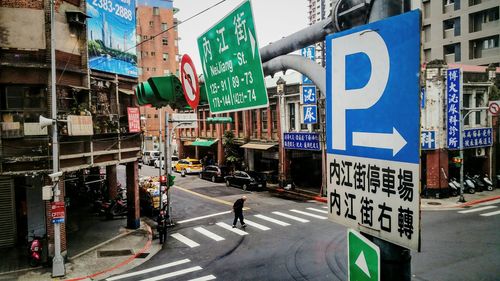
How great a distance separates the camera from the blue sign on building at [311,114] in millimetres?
26250

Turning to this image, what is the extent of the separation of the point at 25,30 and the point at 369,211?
1598 cm

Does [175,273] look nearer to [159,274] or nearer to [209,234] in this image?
[159,274]

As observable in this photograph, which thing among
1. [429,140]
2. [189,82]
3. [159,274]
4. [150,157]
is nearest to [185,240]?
[159,274]

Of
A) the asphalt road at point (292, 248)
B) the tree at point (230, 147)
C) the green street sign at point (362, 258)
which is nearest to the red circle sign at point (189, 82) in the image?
the green street sign at point (362, 258)

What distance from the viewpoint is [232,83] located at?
15.6 feet

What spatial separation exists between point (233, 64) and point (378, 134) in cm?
259

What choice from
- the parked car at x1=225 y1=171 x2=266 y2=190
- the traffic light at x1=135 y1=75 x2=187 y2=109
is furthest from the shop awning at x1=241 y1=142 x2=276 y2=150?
the traffic light at x1=135 y1=75 x2=187 y2=109

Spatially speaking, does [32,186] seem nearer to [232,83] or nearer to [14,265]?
[14,265]

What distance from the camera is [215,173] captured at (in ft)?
119

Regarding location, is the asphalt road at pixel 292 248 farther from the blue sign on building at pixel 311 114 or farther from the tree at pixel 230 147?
the tree at pixel 230 147

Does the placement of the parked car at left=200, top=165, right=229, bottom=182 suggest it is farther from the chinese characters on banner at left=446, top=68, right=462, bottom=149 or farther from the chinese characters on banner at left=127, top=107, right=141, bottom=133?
the chinese characters on banner at left=446, top=68, right=462, bottom=149

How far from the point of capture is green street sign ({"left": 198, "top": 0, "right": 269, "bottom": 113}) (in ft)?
13.6

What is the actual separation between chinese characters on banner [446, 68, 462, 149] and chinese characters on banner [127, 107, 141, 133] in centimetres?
2021

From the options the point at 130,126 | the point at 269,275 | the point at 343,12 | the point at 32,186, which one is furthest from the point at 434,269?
the point at 32,186
